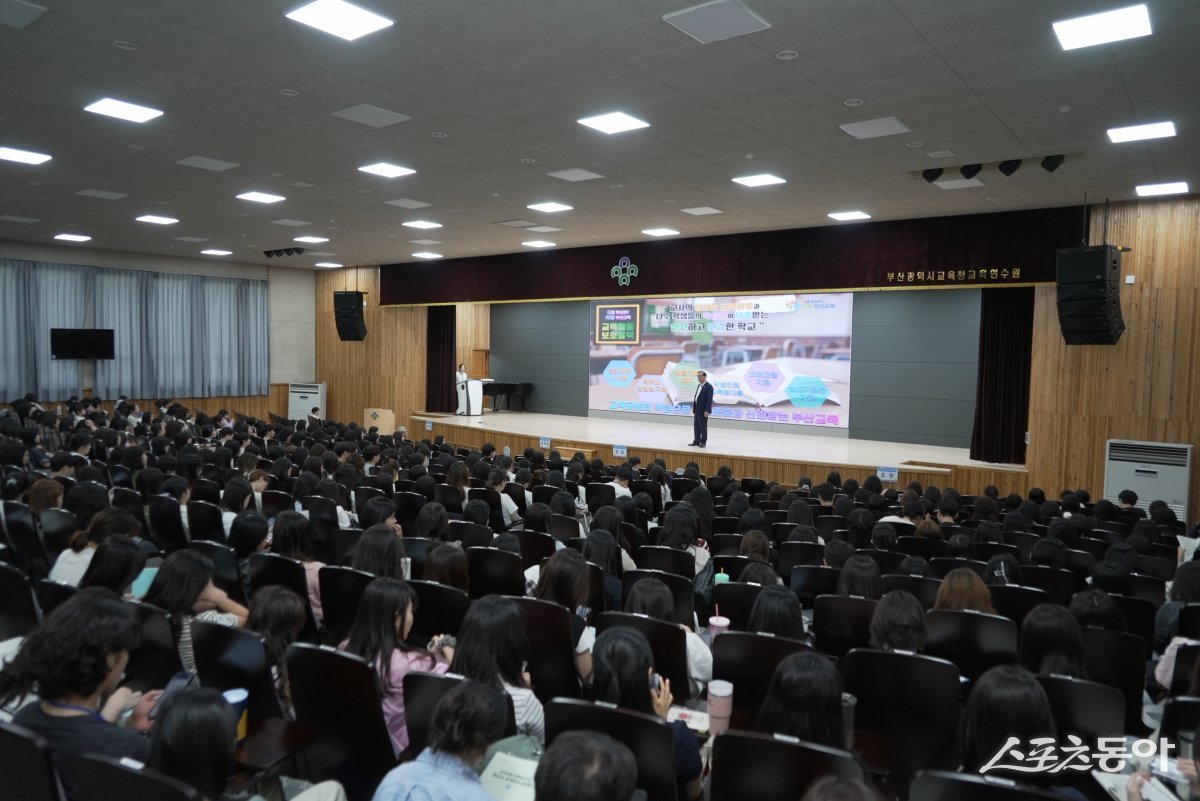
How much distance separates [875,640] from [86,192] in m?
12.2

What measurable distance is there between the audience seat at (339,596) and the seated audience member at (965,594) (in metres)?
2.99

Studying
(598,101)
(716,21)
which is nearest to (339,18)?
(598,101)

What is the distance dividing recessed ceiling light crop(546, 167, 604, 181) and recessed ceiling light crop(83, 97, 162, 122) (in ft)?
13.7

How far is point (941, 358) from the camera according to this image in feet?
48.3

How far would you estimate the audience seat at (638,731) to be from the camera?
223 cm

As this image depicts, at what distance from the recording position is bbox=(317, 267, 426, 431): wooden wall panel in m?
19.7

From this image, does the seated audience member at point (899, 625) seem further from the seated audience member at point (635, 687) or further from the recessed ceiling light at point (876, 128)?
the recessed ceiling light at point (876, 128)

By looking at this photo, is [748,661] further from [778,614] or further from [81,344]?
[81,344]

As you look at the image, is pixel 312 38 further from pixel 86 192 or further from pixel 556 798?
pixel 86 192

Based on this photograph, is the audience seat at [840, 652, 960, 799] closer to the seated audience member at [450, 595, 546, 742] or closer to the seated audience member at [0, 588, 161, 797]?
the seated audience member at [450, 595, 546, 742]

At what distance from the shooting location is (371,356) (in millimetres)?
20438

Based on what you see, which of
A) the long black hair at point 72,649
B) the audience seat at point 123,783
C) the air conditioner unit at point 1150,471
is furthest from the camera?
the air conditioner unit at point 1150,471

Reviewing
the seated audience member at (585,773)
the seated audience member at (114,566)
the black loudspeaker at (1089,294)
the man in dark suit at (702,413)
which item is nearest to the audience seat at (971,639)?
the seated audience member at (585,773)

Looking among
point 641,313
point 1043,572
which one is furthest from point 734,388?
point 1043,572
